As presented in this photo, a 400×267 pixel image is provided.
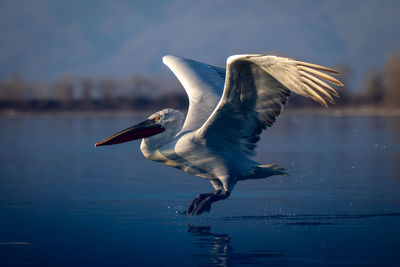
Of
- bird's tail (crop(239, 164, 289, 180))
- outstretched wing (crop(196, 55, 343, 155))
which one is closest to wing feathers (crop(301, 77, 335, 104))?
outstretched wing (crop(196, 55, 343, 155))

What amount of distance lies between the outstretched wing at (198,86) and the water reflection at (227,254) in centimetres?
203

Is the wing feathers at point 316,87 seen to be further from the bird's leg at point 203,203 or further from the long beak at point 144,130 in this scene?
the long beak at point 144,130

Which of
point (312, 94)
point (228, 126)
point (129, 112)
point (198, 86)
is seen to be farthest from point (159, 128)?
point (129, 112)

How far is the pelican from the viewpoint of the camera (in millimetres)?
6895

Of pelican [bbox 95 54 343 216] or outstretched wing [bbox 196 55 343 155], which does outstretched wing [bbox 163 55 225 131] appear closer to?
pelican [bbox 95 54 343 216]

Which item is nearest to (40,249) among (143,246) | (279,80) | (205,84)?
(143,246)

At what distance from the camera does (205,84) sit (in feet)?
30.8

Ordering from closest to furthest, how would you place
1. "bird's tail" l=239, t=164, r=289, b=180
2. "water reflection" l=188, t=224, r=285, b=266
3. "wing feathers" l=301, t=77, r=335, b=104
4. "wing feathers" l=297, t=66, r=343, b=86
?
"water reflection" l=188, t=224, r=285, b=266
"wing feathers" l=297, t=66, r=343, b=86
"wing feathers" l=301, t=77, r=335, b=104
"bird's tail" l=239, t=164, r=289, b=180

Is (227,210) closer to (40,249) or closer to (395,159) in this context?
(40,249)

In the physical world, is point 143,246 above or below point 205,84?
below

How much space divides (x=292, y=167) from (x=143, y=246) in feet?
20.1

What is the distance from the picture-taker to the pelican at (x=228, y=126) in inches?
271

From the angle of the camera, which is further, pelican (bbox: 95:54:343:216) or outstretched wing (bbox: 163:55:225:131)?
outstretched wing (bbox: 163:55:225:131)

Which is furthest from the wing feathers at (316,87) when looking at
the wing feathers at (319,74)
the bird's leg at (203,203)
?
the bird's leg at (203,203)
